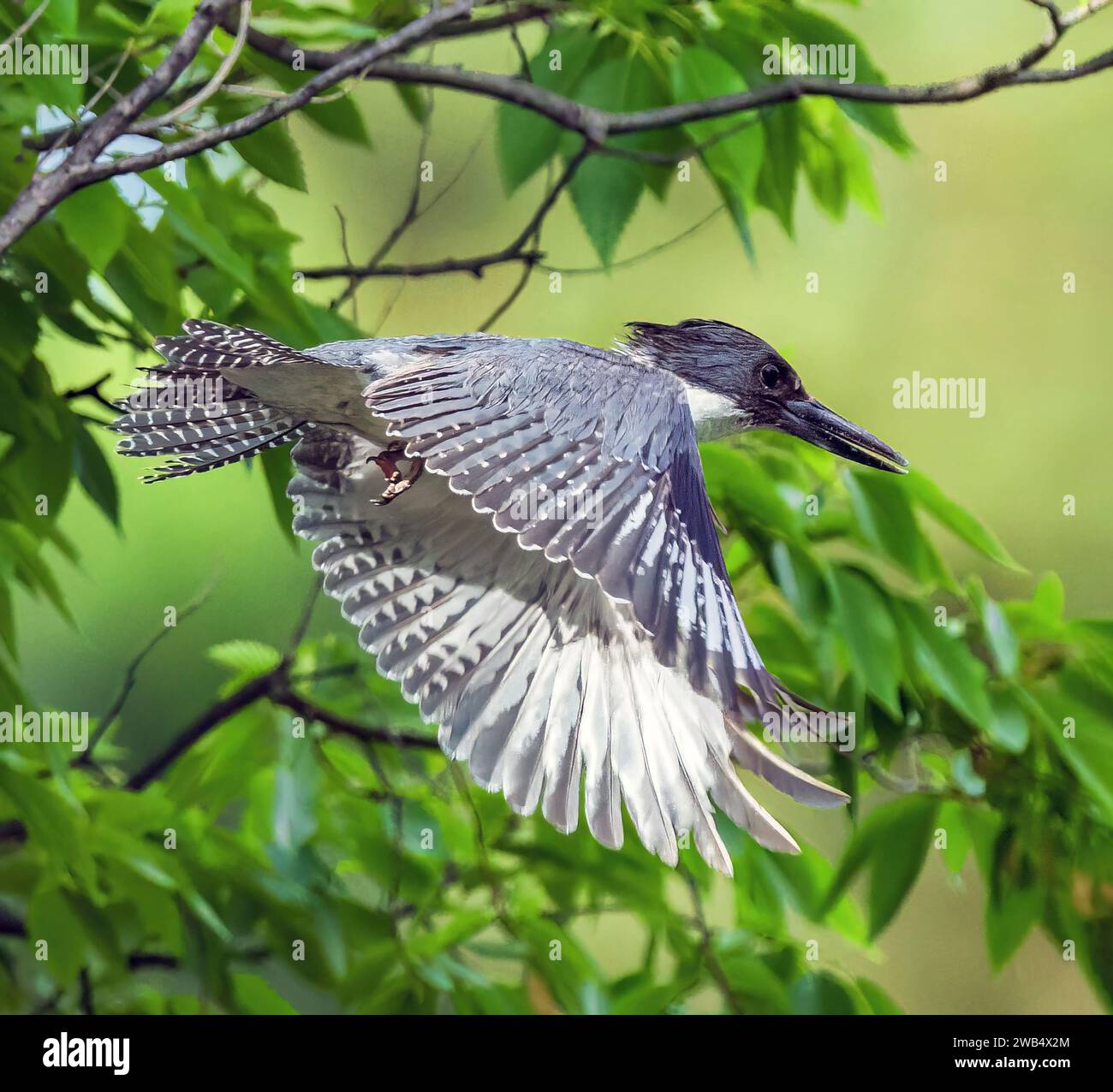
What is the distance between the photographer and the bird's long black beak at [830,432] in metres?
2.19

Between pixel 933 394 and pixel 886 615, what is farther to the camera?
pixel 933 394

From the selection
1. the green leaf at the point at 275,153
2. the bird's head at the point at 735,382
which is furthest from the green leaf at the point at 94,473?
the bird's head at the point at 735,382

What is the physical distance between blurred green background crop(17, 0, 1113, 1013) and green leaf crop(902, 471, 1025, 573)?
2.25m

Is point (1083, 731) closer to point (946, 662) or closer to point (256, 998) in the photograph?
point (946, 662)

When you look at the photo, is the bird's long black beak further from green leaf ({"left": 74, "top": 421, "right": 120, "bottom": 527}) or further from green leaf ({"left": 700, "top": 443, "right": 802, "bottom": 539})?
green leaf ({"left": 74, "top": 421, "right": 120, "bottom": 527})

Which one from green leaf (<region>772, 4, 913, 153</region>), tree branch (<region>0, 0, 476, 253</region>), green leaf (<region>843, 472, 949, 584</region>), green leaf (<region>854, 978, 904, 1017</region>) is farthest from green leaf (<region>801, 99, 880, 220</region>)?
green leaf (<region>854, 978, 904, 1017</region>)

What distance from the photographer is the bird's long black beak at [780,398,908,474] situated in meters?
2.19

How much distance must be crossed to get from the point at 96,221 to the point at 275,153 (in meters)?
0.40

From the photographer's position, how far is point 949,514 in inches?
91.0

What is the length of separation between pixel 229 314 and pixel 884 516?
1132 mm

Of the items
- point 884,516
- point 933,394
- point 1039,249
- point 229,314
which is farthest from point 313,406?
point 1039,249

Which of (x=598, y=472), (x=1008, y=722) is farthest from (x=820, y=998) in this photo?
(x=598, y=472)

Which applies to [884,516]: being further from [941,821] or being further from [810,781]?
[810,781]

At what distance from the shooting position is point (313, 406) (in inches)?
83.2
